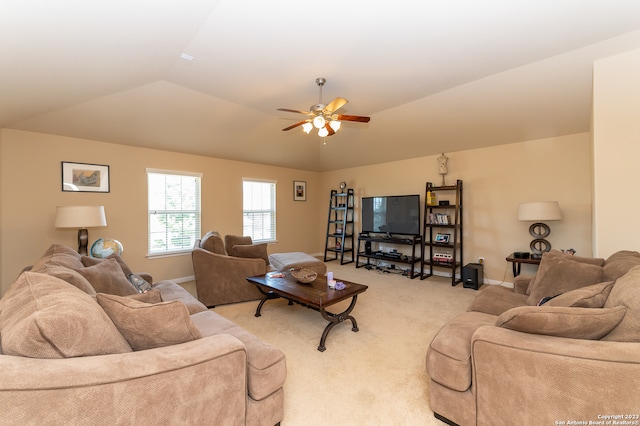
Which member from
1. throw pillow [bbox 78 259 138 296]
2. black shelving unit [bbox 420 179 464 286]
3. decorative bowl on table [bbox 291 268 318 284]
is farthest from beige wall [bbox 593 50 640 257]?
throw pillow [bbox 78 259 138 296]

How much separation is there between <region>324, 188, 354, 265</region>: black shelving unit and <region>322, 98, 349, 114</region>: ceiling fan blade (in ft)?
12.3

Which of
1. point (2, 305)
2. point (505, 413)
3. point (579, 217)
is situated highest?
point (579, 217)

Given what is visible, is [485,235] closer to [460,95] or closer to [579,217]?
[579,217]

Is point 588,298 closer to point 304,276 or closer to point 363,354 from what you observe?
point 363,354

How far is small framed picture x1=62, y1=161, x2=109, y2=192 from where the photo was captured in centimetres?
385

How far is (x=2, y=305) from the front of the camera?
127 cm

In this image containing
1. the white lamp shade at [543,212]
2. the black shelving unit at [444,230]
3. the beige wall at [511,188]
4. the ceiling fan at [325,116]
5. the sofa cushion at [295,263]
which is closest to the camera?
the ceiling fan at [325,116]

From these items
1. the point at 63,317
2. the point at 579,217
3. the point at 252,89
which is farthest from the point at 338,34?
the point at 579,217

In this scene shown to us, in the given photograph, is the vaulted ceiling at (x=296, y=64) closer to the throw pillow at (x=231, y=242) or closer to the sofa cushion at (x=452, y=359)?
the throw pillow at (x=231, y=242)

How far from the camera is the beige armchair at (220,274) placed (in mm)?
3543

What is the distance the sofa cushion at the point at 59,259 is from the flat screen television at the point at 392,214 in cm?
485

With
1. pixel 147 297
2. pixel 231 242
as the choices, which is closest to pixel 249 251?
pixel 231 242

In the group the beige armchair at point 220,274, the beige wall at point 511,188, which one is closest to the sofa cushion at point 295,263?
the beige armchair at point 220,274

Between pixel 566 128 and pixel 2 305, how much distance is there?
588 cm
